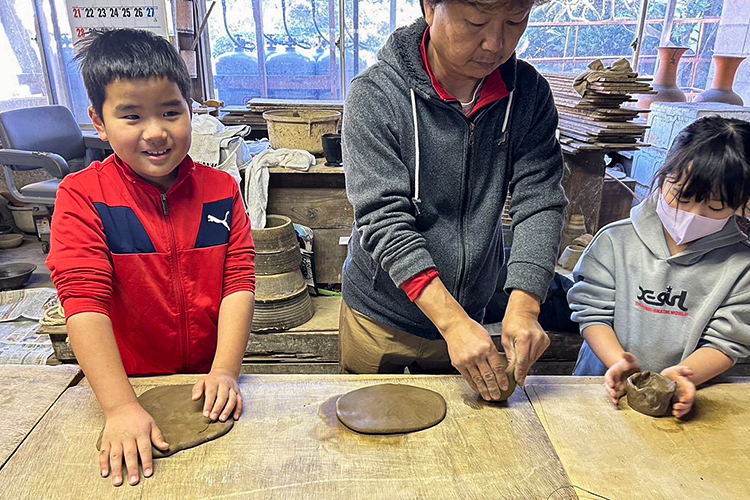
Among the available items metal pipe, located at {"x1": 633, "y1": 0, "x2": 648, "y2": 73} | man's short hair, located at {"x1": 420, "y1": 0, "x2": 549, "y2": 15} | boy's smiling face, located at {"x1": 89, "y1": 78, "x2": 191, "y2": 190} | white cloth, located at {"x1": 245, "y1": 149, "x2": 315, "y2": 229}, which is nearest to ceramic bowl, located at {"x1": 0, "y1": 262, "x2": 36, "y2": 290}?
white cloth, located at {"x1": 245, "y1": 149, "x2": 315, "y2": 229}

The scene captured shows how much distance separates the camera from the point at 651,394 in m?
1.04

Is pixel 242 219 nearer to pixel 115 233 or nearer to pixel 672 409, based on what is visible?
pixel 115 233

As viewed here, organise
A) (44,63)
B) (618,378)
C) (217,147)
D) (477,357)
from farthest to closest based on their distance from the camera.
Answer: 1. (44,63)
2. (217,147)
3. (618,378)
4. (477,357)

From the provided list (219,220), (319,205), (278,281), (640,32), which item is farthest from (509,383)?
(640,32)

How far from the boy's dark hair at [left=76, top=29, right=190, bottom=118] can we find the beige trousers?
0.71m

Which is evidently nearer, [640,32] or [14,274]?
[14,274]

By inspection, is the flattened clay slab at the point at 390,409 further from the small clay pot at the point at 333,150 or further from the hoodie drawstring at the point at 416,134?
the small clay pot at the point at 333,150

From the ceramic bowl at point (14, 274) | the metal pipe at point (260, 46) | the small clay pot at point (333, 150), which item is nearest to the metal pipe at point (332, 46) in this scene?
the metal pipe at point (260, 46)

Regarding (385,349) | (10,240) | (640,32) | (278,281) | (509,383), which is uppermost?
(640,32)

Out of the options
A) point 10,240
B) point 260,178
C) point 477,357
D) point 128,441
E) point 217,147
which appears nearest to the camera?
point 128,441

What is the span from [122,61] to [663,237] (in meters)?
1.31

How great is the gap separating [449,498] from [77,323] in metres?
0.74

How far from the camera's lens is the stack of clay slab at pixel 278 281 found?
2.29 metres

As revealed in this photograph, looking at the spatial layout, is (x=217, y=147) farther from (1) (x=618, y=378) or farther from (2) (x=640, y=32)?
(2) (x=640, y=32)
